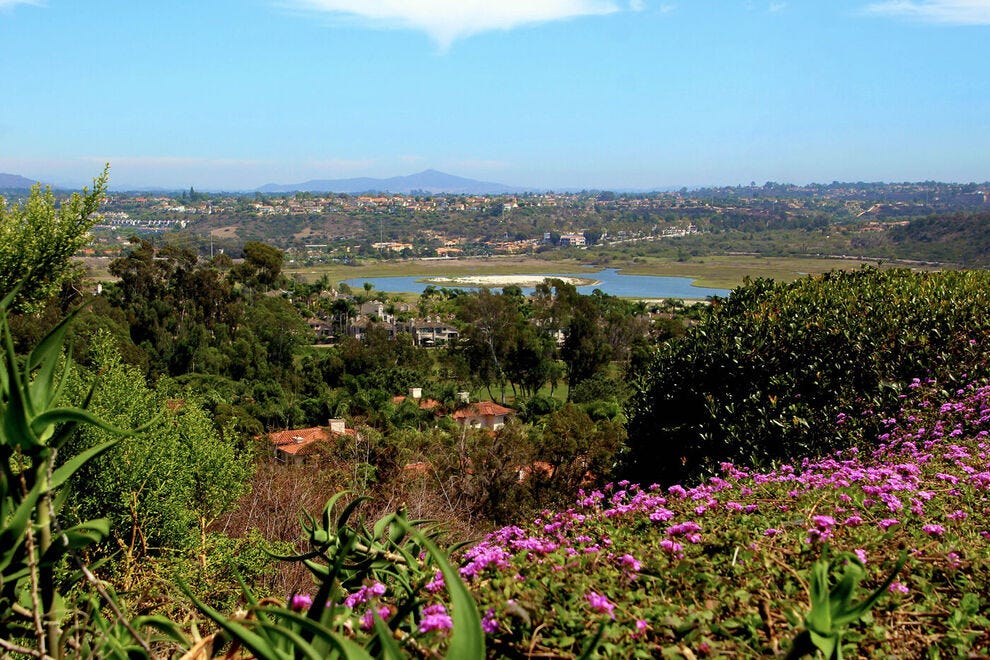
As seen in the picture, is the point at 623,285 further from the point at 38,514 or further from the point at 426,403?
the point at 38,514

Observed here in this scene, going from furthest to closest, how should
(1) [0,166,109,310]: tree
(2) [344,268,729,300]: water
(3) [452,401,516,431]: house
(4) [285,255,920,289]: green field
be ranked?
(4) [285,255,920,289]: green field < (2) [344,268,729,300]: water < (3) [452,401,516,431]: house < (1) [0,166,109,310]: tree

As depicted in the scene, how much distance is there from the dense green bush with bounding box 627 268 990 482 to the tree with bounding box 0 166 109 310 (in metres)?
9.01

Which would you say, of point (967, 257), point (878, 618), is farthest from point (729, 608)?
point (967, 257)

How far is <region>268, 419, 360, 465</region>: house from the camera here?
14125 millimetres

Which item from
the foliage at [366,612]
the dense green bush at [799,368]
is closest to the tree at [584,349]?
the dense green bush at [799,368]

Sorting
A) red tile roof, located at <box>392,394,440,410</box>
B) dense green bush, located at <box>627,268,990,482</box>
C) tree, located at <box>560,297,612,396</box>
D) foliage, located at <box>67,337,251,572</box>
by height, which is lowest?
red tile roof, located at <box>392,394,440,410</box>

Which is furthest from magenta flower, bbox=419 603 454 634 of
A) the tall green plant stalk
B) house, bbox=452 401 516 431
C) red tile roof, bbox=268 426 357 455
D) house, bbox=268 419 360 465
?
house, bbox=452 401 516 431

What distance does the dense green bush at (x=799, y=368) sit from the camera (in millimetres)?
4641

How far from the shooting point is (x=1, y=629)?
4.03ft

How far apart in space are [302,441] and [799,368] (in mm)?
14463

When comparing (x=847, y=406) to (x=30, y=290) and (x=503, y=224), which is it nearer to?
(x=30, y=290)

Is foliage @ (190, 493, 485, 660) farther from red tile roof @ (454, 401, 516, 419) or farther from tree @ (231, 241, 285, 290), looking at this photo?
tree @ (231, 241, 285, 290)

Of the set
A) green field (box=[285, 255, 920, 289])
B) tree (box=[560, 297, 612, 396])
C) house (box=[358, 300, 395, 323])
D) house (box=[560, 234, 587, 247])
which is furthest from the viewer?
house (box=[560, 234, 587, 247])

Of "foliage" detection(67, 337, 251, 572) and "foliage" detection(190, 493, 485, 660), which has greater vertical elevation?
"foliage" detection(190, 493, 485, 660)
